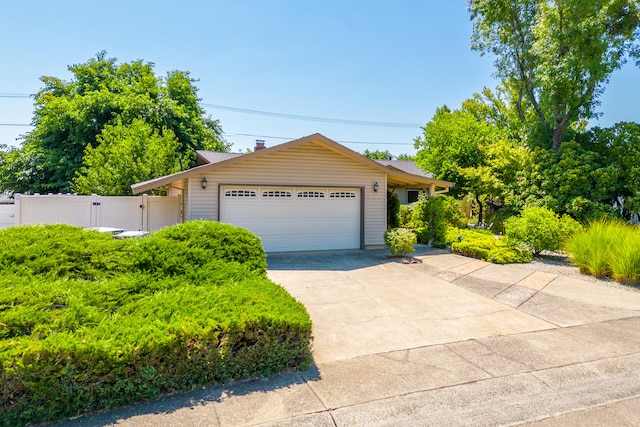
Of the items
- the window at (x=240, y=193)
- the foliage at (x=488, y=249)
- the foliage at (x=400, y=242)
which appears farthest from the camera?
the window at (x=240, y=193)

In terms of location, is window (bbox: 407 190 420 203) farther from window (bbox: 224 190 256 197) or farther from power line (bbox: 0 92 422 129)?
window (bbox: 224 190 256 197)

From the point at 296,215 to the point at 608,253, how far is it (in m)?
7.96

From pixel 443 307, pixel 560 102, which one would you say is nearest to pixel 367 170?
pixel 443 307

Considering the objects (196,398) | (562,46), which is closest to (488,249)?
(562,46)

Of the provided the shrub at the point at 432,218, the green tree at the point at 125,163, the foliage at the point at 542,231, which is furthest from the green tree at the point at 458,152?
the green tree at the point at 125,163

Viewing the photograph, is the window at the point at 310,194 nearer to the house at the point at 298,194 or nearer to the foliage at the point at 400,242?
the house at the point at 298,194

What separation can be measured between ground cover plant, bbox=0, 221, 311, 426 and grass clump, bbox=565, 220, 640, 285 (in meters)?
7.60

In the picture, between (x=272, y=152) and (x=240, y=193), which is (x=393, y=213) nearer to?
(x=272, y=152)

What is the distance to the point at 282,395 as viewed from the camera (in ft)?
10.1

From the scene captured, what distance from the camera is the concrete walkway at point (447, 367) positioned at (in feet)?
9.23

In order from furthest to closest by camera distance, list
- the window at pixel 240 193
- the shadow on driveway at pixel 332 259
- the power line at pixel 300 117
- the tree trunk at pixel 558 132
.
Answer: the power line at pixel 300 117 < the tree trunk at pixel 558 132 < the window at pixel 240 193 < the shadow on driveway at pixel 332 259

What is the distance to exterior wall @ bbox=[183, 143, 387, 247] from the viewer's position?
1012 centimetres

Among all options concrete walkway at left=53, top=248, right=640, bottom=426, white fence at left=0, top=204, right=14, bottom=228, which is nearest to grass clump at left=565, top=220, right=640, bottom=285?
concrete walkway at left=53, top=248, right=640, bottom=426

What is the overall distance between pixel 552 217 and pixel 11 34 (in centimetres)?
1892
